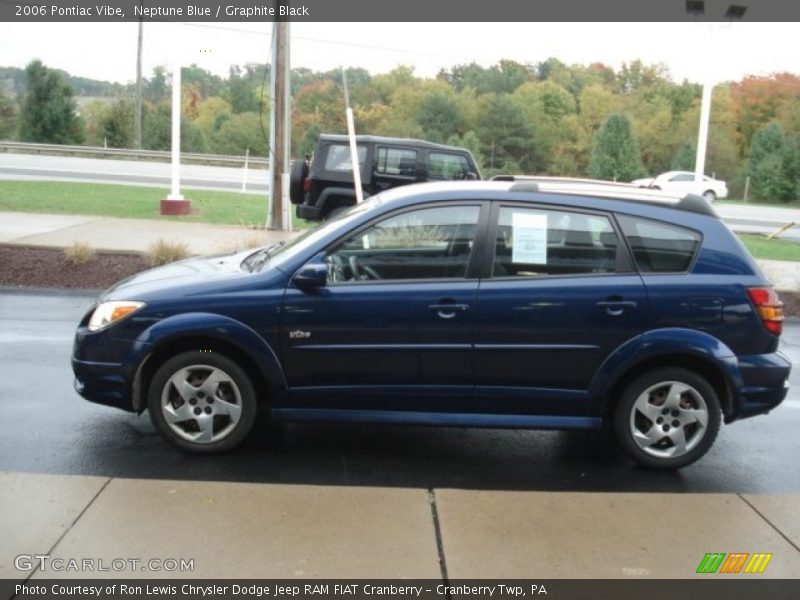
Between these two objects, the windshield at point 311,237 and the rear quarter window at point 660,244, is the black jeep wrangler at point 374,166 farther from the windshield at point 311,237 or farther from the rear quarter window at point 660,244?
the rear quarter window at point 660,244

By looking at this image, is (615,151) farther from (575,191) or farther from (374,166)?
(575,191)

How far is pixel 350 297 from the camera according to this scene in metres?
5.30

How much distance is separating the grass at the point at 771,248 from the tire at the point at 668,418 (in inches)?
547

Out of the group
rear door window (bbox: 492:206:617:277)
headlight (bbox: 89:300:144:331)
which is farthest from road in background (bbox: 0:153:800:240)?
headlight (bbox: 89:300:144:331)

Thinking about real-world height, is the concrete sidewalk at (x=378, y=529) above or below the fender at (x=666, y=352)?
below

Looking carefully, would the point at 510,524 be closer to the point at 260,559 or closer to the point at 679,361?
the point at 260,559

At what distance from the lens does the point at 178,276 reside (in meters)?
5.61

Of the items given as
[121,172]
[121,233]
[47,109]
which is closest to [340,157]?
[121,233]

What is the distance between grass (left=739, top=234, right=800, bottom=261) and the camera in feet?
61.5

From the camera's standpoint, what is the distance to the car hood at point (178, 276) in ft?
17.9

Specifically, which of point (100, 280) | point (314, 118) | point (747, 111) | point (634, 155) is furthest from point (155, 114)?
point (100, 280)

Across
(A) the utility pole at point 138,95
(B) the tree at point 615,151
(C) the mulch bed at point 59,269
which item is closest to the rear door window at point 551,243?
(C) the mulch bed at point 59,269

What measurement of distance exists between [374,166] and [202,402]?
12076 millimetres

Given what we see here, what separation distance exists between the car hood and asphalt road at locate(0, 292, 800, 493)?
958 mm
